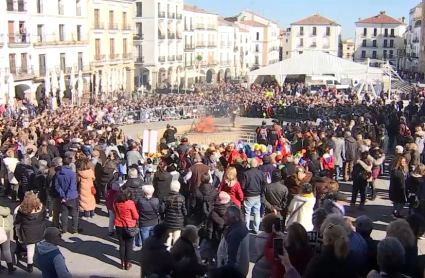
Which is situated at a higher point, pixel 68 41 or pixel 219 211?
pixel 68 41

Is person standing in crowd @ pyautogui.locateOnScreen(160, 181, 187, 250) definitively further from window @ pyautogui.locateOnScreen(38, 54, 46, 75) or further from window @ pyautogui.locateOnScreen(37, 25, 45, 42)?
window @ pyautogui.locateOnScreen(37, 25, 45, 42)

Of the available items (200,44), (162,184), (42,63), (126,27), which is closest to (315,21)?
(200,44)

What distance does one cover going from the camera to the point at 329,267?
4777mm

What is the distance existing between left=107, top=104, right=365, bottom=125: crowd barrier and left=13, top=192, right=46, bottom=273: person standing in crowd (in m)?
16.8

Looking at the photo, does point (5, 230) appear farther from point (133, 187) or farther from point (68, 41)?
point (68, 41)

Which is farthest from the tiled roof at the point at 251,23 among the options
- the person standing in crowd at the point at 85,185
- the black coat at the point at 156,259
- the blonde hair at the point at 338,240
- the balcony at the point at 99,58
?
the blonde hair at the point at 338,240

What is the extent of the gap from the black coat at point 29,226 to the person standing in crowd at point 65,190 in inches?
63.6

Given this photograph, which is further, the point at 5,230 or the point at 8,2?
the point at 8,2

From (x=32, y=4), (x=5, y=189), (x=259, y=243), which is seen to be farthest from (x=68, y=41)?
(x=259, y=243)

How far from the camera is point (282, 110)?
1080 inches

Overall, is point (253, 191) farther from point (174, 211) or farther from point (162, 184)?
point (174, 211)

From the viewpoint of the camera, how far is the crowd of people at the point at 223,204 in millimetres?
5289

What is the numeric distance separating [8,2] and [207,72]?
40.5 m

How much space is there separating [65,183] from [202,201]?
103 inches
